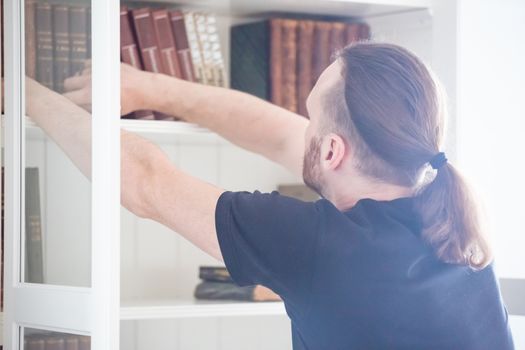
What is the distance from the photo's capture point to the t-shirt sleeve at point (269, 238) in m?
1.75

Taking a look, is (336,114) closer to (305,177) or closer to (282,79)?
(305,177)

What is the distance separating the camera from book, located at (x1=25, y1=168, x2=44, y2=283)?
80.8 inches

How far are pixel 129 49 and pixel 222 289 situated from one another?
2.17ft

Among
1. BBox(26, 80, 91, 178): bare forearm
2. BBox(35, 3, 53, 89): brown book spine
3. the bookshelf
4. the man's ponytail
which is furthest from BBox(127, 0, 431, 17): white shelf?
the man's ponytail

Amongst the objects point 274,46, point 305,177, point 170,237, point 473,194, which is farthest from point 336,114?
point 170,237

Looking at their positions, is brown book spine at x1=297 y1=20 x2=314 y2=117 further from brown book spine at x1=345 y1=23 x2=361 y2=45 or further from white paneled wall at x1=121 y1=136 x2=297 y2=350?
white paneled wall at x1=121 y1=136 x2=297 y2=350

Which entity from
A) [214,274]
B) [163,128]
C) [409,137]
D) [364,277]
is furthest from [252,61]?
[364,277]

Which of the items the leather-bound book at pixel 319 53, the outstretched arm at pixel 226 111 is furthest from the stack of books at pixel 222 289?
the leather-bound book at pixel 319 53

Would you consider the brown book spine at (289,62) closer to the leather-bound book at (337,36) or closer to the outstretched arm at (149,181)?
the leather-bound book at (337,36)

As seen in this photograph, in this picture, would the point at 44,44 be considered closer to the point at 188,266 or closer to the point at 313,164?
the point at 313,164

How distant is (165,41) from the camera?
2412 millimetres

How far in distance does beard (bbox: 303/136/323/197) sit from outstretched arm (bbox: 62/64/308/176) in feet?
1.11

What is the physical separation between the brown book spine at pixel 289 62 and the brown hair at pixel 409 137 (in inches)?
28.3

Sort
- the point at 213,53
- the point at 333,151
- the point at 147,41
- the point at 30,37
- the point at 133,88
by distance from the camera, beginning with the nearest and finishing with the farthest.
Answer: the point at 333,151 < the point at 30,37 < the point at 133,88 < the point at 147,41 < the point at 213,53
